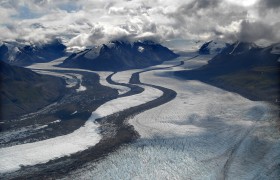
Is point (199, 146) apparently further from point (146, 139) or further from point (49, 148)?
point (49, 148)

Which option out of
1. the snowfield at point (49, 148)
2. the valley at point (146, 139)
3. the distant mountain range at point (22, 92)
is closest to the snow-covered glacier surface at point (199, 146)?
the valley at point (146, 139)

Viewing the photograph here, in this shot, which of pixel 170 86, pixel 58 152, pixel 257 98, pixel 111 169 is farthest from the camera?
pixel 170 86

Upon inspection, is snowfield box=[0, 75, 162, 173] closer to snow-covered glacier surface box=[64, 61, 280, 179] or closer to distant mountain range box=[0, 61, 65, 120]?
snow-covered glacier surface box=[64, 61, 280, 179]

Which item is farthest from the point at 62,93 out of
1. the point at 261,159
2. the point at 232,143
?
the point at 261,159

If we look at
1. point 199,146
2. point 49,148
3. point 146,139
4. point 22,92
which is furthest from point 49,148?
point 22,92

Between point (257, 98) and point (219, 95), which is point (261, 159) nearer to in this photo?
point (257, 98)

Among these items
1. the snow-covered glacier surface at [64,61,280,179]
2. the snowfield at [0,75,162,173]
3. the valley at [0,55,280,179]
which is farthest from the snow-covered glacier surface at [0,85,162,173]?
the snow-covered glacier surface at [64,61,280,179]
